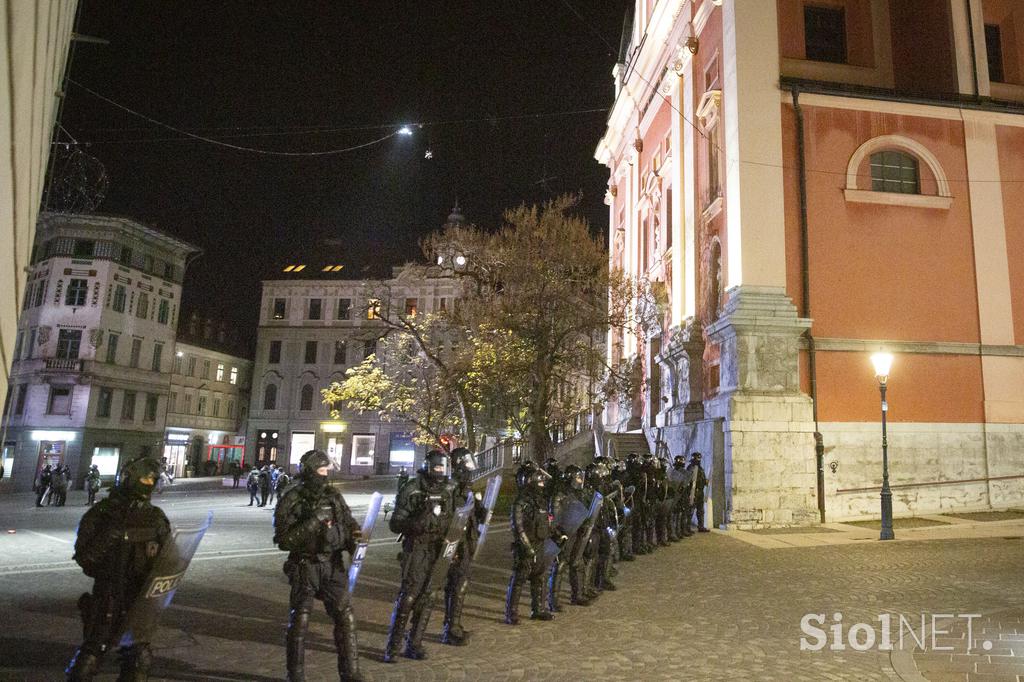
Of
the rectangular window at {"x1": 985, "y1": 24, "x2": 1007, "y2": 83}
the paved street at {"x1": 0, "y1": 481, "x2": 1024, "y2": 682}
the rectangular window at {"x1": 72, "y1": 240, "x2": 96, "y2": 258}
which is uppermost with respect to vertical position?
the rectangular window at {"x1": 985, "y1": 24, "x2": 1007, "y2": 83}

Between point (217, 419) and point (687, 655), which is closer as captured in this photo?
point (687, 655)

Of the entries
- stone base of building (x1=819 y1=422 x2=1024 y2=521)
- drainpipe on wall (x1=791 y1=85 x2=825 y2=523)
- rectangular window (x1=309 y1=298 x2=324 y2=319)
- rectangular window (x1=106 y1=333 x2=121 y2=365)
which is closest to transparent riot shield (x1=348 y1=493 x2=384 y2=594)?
drainpipe on wall (x1=791 y1=85 x2=825 y2=523)

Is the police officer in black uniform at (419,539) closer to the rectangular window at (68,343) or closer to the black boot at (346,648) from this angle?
the black boot at (346,648)

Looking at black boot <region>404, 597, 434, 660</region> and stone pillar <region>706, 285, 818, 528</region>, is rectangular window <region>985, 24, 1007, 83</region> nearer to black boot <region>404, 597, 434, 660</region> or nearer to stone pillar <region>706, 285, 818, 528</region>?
stone pillar <region>706, 285, 818, 528</region>

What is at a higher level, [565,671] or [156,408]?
[156,408]

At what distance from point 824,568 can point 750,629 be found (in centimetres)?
484

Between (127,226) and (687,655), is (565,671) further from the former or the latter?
(127,226)

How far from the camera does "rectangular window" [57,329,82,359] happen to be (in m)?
41.4

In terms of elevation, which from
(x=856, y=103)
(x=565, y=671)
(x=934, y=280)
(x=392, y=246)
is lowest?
(x=565, y=671)

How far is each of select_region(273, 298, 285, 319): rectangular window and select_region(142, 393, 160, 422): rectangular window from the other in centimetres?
1419

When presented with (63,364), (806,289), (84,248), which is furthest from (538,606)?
(84,248)

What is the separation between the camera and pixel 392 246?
64.9 meters

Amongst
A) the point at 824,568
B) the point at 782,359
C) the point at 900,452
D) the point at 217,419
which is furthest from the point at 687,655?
the point at 217,419

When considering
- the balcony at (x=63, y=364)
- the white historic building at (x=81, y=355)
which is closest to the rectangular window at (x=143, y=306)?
the white historic building at (x=81, y=355)
